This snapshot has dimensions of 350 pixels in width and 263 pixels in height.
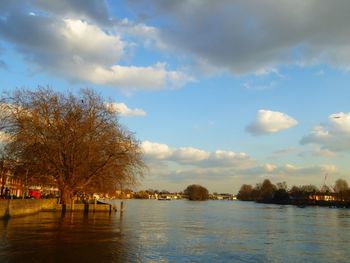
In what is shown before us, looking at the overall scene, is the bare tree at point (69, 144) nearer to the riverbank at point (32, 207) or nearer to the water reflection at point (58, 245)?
the riverbank at point (32, 207)

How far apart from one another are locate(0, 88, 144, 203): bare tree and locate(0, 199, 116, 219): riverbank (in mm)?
2385

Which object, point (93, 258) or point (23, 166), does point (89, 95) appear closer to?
point (23, 166)

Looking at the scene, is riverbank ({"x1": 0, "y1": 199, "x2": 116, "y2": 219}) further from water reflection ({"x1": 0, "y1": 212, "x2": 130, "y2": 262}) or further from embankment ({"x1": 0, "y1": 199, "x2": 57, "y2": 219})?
water reflection ({"x1": 0, "y1": 212, "x2": 130, "y2": 262})

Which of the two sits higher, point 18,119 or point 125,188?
point 18,119

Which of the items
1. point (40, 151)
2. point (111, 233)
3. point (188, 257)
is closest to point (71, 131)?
point (40, 151)

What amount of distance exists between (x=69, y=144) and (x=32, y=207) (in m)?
12.2

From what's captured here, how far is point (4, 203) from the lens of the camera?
4609 centimetres

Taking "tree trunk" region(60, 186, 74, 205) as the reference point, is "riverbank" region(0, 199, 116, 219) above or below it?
below

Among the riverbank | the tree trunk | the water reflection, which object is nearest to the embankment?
the riverbank

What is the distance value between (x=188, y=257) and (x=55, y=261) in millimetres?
7691

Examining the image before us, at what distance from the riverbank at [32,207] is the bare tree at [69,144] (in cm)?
238

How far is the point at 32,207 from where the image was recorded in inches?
2237

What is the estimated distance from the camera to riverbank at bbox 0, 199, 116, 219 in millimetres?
46656

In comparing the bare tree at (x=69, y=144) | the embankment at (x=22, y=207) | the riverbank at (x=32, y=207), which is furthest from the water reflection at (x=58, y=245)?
the bare tree at (x=69, y=144)
